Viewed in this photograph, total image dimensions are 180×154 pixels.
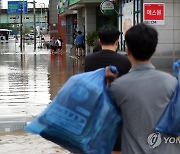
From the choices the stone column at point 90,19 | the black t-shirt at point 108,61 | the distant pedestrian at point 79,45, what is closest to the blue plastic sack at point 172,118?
the black t-shirt at point 108,61

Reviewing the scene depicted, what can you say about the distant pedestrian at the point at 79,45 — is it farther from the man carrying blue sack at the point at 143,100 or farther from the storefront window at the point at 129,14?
the man carrying blue sack at the point at 143,100

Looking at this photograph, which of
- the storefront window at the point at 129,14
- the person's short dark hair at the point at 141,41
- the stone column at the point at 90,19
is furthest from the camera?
the stone column at the point at 90,19

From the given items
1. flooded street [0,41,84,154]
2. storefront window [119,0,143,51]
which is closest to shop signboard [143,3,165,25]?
storefront window [119,0,143,51]

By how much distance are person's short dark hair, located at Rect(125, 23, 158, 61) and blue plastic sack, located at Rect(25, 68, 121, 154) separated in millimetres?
289

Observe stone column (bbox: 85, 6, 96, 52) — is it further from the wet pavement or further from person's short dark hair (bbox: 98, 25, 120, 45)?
person's short dark hair (bbox: 98, 25, 120, 45)

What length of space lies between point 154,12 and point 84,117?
18269 mm

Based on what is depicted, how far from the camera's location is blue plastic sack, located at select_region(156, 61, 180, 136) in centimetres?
342

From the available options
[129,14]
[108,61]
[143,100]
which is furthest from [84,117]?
[129,14]

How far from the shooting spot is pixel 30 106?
12.2m

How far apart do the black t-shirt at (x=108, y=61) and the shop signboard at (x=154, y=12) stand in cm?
1634

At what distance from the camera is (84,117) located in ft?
11.4

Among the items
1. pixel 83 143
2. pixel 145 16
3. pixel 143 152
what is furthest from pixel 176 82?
pixel 145 16

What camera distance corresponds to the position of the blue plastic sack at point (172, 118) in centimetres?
342

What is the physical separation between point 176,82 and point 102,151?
672mm
